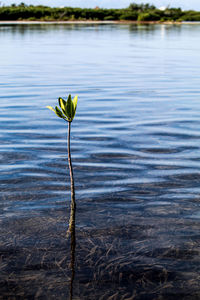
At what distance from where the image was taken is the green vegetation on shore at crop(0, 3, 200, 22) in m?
77.4

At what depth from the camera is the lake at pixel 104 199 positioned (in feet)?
9.85

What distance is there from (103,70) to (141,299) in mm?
13350

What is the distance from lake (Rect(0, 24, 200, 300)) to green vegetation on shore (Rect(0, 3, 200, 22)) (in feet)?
236

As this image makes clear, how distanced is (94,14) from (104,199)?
87899 mm

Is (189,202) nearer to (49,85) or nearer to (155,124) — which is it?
(155,124)

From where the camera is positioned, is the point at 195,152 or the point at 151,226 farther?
the point at 195,152

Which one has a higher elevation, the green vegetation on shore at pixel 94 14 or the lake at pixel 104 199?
the green vegetation on shore at pixel 94 14

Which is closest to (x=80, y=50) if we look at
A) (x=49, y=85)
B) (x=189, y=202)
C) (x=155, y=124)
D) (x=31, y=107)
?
(x=49, y=85)

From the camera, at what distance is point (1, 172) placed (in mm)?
5102

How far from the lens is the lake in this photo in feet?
9.85

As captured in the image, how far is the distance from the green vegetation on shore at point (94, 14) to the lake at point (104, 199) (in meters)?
71.8

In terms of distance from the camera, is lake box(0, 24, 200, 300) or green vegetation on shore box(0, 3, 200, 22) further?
green vegetation on shore box(0, 3, 200, 22)

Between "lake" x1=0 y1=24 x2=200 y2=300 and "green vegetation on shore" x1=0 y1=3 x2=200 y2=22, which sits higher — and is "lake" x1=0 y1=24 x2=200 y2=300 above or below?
below

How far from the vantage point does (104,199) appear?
4340 millimetres
